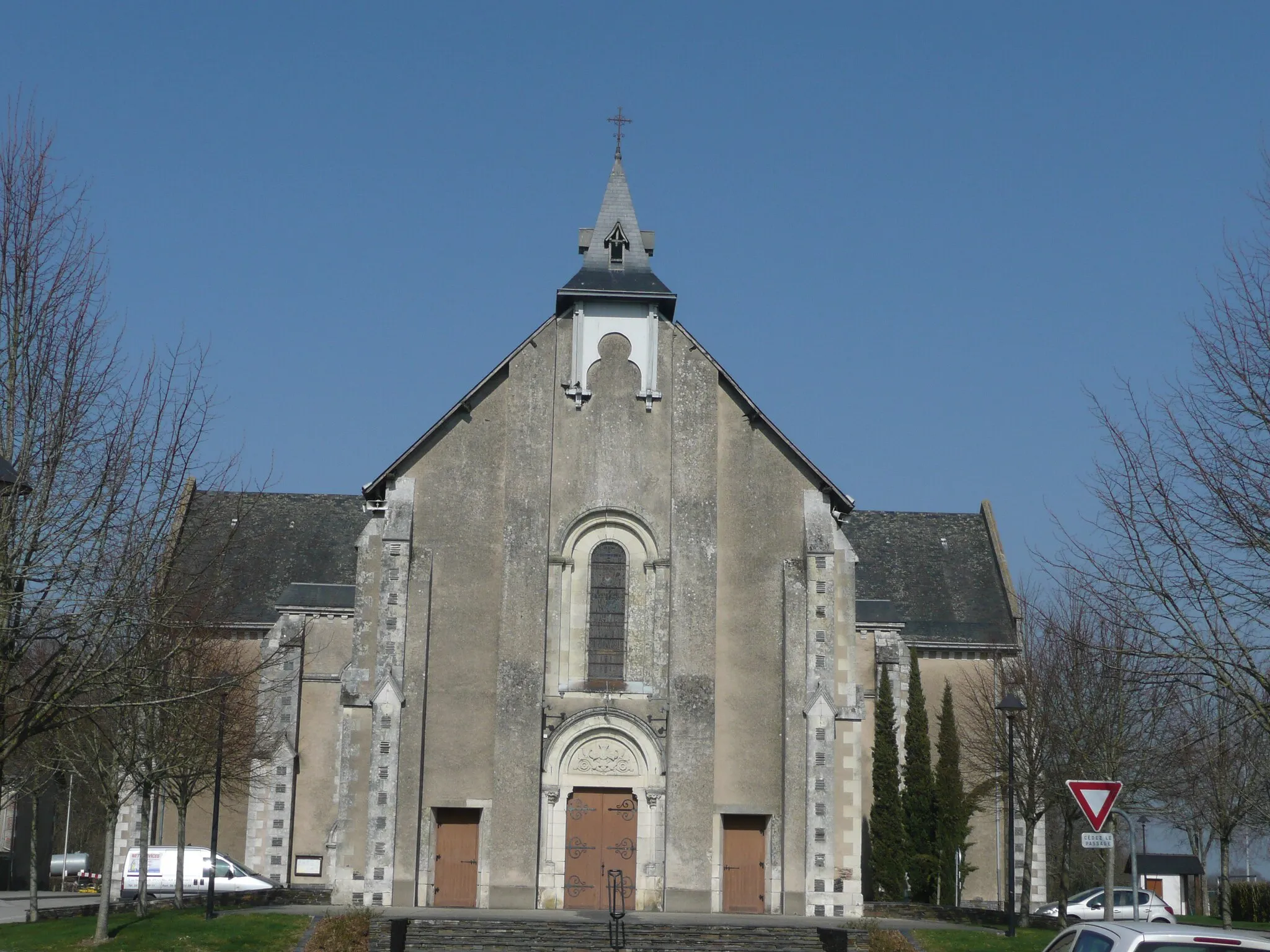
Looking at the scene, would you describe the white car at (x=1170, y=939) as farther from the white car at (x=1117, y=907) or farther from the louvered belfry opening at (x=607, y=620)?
the white car at (x=1117, y=907)

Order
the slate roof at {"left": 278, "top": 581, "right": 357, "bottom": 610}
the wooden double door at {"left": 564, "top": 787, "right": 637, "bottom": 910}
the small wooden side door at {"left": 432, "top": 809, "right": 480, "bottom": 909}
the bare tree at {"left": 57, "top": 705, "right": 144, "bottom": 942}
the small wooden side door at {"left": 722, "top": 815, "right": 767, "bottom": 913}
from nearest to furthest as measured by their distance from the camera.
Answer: the bare tree at {"left": 57, "top": 705, "right": 144, "bottom": 942}
the small wooden side door at {"left": 432, "top": 809, "right": 480, "bottom": 909}
the small wooden side door at {"left": 722, "top": 815, "right": 767, "bottom": 913}
the wooden double door at {"left": 564, "top": 787, "right": 637, "bottom": 910}
the slate roof at {"left": 278, "top": 581, "right": 357, "bottom": 610}

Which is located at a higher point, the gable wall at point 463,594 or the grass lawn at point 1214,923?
the gable wall at point 463,594

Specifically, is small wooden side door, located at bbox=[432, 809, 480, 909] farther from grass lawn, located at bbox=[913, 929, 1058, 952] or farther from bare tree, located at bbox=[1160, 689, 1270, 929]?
bare tree, located at bbox=[1160, 689, 1270, 929]

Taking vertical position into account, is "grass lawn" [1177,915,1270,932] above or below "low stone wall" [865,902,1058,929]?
below

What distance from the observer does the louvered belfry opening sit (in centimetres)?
3033

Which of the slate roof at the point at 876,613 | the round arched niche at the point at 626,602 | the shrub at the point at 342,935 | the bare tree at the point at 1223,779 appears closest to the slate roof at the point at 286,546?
the round arched niche at the point at 626,602

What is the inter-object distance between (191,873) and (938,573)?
2431 centimetres

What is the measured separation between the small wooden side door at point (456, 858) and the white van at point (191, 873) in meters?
9.82

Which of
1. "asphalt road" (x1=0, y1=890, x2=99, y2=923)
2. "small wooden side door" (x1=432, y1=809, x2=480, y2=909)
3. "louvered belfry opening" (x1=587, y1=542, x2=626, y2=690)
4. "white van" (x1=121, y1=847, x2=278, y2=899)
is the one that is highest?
"louvered belfry opening" (x1=587, y1=542, x2=626, y2=690)

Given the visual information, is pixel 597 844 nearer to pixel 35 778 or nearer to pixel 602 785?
pixel 602 785

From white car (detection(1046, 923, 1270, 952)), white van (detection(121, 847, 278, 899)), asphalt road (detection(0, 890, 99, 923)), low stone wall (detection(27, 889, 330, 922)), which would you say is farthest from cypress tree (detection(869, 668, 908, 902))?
white car (detection(1046, 923, 1270, 952))

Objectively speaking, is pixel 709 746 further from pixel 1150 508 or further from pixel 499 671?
pixel 1150 508

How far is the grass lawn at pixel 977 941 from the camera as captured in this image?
24375 millimetres

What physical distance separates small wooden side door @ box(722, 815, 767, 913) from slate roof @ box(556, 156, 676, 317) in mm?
10856
